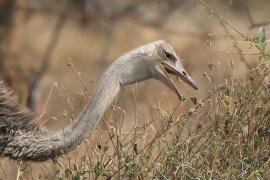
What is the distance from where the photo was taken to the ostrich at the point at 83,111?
6426 millimetres

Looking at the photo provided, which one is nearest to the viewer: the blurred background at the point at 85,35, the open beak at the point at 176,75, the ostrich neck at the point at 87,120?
the ostrich neck at the point at 87,120

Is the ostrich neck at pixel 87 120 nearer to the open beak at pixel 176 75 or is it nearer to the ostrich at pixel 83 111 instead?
the ostrich at pixel 83 111

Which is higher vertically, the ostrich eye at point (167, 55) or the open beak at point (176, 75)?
the ostrich eye at point (167, 55)

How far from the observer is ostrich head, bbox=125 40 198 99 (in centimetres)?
671

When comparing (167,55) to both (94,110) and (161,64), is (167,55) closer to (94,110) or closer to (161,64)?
(161,64)

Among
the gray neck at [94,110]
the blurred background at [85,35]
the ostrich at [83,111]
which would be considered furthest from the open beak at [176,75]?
the blurred background at [85,35]

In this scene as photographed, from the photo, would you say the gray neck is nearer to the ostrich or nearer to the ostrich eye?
the ostrich

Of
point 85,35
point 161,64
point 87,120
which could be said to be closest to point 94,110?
point 87,120

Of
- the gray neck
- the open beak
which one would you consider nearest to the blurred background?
the open beak

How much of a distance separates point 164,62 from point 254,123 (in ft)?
2.24

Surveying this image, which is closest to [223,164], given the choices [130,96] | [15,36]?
[130,96]

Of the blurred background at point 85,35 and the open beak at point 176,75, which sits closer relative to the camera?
the open beak at point 176,75

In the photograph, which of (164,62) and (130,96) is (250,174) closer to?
(164,62)

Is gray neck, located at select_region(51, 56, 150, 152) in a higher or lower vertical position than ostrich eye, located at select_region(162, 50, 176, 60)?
lower
